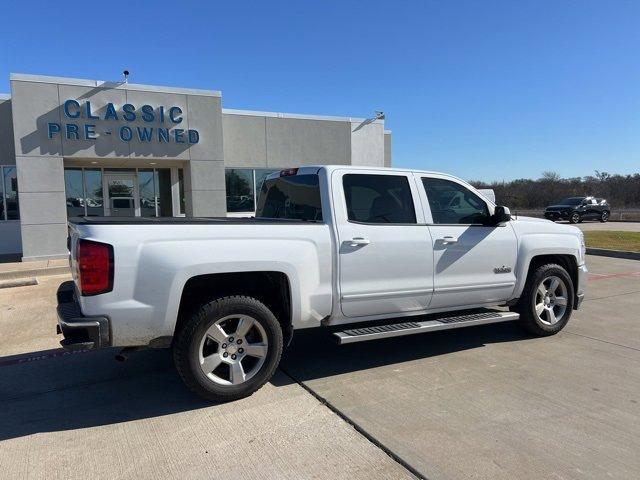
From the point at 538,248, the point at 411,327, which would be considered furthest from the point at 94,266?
the point at 538,248

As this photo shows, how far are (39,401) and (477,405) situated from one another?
3.69m

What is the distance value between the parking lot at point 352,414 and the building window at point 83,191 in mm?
11239

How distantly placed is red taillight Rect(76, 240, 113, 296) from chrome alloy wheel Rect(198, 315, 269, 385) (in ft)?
2.85

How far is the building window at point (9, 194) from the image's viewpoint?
15367 millimetres

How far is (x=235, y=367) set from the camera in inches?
157

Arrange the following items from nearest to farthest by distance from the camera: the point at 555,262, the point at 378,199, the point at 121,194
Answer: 1. the point at 378,199
2. the point at 555,262
3. the point at 121,194

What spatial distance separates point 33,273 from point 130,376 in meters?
8.35

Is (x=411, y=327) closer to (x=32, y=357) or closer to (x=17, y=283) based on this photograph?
(x=32, y=357)

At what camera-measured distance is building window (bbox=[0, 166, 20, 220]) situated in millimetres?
15367

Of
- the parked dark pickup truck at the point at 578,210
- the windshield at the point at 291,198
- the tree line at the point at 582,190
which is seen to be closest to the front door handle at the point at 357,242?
the windshield at the point at 291,198

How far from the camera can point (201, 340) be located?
3.82 m

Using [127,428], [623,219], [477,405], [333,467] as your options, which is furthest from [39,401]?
[623,219]

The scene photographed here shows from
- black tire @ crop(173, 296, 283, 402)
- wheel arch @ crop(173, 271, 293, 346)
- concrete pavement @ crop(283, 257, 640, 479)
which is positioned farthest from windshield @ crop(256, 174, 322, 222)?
concrete pavement @ crop(283, 257, 640, 479)

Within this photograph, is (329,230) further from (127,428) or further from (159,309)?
(127,428)
